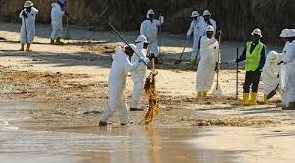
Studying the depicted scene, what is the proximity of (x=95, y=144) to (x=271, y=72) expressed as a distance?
750 cm

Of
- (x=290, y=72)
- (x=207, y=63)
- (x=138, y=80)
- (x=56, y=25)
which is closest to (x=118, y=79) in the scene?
(x=138, y=80)

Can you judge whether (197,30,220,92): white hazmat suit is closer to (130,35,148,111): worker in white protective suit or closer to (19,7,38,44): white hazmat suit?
(130,35,148,111): worker in white protective suit

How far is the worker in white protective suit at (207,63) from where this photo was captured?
77.0 ft

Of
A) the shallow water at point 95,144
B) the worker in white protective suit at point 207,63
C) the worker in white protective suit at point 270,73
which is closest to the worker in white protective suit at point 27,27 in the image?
the worker in white protective suit at point 207,63

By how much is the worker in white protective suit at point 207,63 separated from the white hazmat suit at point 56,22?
50.5 ft

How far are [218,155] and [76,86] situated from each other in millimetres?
Answer: 12033

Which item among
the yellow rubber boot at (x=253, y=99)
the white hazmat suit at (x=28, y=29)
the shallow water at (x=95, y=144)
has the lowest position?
the shallow water at (x=95, y=144)

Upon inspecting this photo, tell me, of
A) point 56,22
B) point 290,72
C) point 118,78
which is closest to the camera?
point 118,78

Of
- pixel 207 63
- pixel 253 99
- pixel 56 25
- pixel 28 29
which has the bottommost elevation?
pixel 253 99

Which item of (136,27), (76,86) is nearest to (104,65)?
(76,86)

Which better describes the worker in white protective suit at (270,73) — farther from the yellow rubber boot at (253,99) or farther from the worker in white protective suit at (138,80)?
the worker in white protective suit at (138,80)

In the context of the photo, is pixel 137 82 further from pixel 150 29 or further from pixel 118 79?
pixel 150 29

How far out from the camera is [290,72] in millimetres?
21188

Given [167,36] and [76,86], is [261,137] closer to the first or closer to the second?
[76,86]
